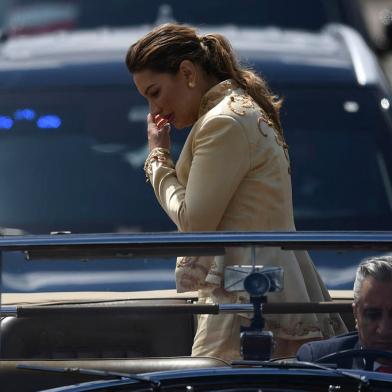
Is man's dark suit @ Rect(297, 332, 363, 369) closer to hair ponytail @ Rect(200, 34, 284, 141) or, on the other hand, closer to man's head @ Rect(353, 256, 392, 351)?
man's head @ Rect(353, 256, 392, 351)

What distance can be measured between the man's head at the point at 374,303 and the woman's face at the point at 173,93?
A: 81 cm

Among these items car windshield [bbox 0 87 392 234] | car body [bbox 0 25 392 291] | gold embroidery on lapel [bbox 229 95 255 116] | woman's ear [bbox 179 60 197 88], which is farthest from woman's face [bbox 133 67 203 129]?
car windshield [bbox 0 87 392 234]

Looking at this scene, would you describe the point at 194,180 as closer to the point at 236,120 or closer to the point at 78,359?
the point at 236,120

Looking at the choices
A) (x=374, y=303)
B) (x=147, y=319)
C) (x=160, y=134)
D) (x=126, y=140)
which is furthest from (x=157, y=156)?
(x=126, y=140)

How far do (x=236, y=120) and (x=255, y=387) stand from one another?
900mm

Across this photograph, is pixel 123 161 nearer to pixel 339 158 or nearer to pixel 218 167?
pixel 339 158

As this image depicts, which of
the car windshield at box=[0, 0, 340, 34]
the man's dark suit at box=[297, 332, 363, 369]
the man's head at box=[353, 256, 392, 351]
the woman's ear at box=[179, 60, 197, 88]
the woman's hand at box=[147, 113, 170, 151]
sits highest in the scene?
the car windshield at box=[0, 0, 340, 34]

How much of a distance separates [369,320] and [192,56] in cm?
99

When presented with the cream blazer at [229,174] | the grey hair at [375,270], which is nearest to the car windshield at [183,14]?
the cream blazer at [229,174]

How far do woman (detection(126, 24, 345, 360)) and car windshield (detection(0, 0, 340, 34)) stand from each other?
189 inches

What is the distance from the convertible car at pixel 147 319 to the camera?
309 centimetres

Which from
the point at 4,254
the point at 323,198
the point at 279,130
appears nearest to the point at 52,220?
the point at 323,198

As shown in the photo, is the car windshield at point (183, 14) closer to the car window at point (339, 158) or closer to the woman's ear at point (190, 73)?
the car window at point (339, 158)

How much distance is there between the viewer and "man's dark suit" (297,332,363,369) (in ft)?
10.4
